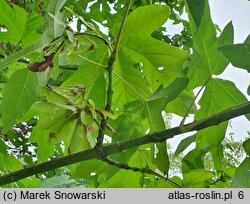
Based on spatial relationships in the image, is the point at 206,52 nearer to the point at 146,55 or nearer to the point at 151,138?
the point at 146,55

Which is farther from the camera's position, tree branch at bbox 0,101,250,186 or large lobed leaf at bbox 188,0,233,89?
large lobed leaf at bbox 188,0,233,89

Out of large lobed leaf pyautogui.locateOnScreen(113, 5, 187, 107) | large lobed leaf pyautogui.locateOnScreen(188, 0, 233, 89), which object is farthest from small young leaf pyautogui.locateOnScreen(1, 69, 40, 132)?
large lobed leaf pyautogui.locateOnScreen(188, 0, 233, 89)

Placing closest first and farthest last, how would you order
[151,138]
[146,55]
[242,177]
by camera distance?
[151,138] → [242,177] → [146,55]

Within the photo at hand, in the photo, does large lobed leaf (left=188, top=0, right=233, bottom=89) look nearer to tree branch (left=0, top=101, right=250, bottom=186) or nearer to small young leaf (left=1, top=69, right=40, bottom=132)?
tree branch (left=0, top=101, right=250, bottom=186)

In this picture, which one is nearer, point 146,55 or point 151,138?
point 151,138

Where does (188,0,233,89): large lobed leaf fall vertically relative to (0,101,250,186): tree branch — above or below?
above

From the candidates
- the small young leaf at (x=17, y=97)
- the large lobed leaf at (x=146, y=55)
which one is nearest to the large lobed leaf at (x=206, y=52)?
the large lobed leaf at (x=146, y=55)

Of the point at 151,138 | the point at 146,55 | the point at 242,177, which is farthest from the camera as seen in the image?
the point at 146,55

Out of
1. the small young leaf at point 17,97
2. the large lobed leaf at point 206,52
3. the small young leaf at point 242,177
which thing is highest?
the large lobed leaf at point 206,52

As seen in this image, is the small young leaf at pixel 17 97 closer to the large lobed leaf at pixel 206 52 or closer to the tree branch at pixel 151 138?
the tree branch at pixel 151 138

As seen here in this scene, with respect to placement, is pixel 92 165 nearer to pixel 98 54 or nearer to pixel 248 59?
pixel 98 54

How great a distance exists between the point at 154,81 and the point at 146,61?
4 centimetres

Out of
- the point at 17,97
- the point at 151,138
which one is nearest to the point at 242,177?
the point at 151,138
